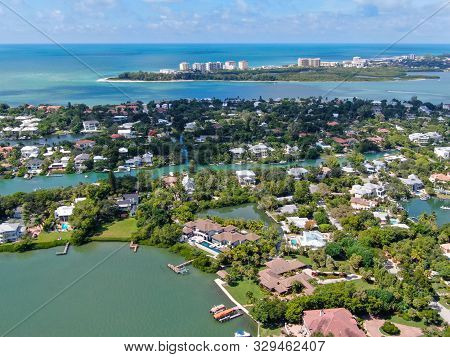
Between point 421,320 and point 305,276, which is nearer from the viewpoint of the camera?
point 421,320

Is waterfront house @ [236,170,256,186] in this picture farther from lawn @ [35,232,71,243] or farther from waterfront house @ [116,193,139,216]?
lawn @ [35,232,71,243]

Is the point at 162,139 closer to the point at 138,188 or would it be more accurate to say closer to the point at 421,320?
the point at 138,188

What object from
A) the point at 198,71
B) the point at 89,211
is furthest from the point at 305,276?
the point at 198,71

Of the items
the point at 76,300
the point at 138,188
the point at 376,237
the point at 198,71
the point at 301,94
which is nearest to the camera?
the point at 76,300

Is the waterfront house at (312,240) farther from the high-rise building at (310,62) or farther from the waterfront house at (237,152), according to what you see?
the high-rise building at (310,62)

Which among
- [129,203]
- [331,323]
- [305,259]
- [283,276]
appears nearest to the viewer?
[331,323]

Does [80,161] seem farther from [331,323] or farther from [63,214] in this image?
[331,323]

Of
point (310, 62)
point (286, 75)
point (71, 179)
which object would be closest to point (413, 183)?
point (71, 179)
